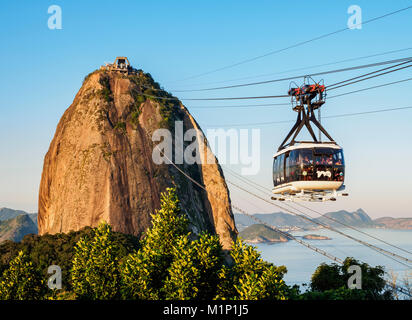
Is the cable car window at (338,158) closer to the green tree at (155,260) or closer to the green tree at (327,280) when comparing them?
the green tree at (155,260)

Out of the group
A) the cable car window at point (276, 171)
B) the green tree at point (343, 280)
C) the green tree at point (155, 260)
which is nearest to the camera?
the green tree at point (155, 260)

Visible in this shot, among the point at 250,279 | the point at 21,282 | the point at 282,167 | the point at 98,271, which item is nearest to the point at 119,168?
the point at 21,282

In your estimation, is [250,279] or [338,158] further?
[338,158]

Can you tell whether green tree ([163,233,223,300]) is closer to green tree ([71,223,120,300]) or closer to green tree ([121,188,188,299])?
green tree ([121,188,188,299])

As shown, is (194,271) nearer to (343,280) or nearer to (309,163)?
(309,163)

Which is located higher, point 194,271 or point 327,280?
point 194,271

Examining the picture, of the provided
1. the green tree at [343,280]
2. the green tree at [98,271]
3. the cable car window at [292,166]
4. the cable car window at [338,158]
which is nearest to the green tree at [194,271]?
the green tree at [98,271]
